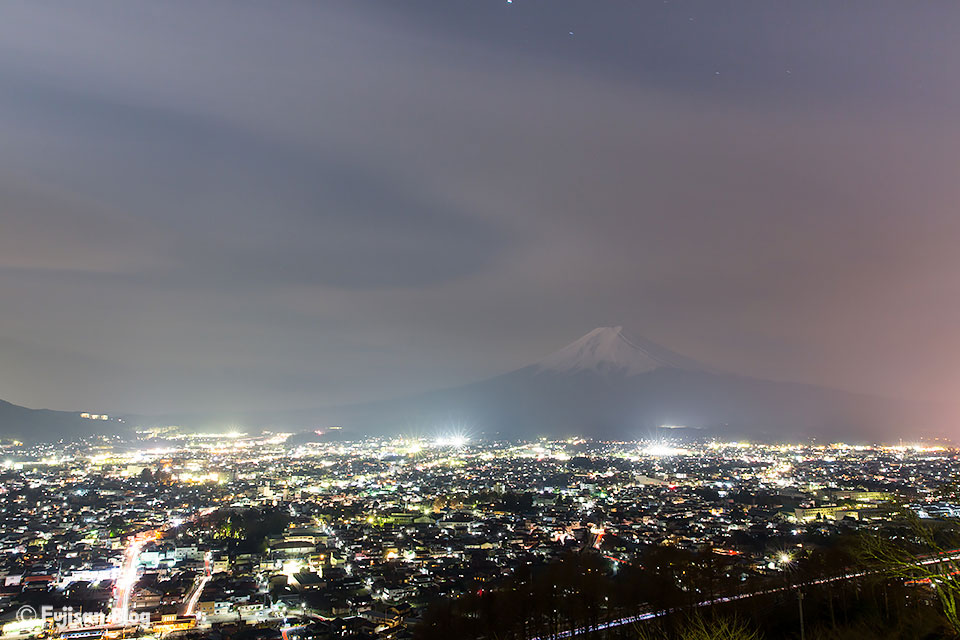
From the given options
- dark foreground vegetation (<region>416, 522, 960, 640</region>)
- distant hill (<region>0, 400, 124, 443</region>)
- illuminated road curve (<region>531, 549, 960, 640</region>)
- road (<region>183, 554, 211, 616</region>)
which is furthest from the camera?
distant hill (<region>0, 400, 124, 443</region>)

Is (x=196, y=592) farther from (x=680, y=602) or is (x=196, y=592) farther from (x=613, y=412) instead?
(x=613, y=412)

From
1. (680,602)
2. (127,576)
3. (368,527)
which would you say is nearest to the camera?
(680,602)

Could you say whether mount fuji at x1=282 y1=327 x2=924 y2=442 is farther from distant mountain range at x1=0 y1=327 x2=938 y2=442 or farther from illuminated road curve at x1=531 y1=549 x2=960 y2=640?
illuminated road curve at x1=531 y1=549 x2=960 y2=640

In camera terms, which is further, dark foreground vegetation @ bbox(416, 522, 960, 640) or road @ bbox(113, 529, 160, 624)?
road @ bbox(113, 529, 160, 624)

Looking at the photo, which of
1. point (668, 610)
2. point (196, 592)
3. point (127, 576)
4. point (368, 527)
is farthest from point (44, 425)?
point (668, 610)

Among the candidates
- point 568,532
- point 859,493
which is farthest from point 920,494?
point 568,532

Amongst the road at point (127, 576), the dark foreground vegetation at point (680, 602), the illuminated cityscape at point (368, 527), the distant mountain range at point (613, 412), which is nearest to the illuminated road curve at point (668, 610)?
the dark foreground vegetation at point (680, 602)

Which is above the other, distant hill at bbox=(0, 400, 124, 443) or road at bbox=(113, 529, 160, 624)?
distant hill at bbox=(0, 400, 124, 443)

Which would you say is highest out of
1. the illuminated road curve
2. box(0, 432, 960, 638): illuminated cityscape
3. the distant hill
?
the distant hill

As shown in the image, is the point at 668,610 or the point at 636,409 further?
the point at 636,409

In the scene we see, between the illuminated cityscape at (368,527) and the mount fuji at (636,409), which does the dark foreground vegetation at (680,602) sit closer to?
the illuminated cityscape at (368,527)

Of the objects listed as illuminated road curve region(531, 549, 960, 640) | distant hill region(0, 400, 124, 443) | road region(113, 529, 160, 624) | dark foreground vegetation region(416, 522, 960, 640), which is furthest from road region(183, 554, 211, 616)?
distant hill region(0, 400, 124, 443)
